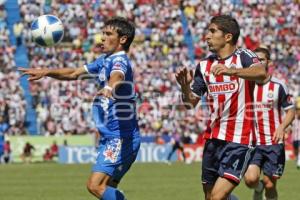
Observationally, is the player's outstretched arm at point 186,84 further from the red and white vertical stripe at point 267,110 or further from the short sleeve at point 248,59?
the red and white vertical stripe at point 267,110

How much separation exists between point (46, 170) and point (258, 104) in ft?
48.6

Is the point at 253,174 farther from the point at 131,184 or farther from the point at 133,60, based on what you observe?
the point at 133,60

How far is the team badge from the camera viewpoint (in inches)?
403

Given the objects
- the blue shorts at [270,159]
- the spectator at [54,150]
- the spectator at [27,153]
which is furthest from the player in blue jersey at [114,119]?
the spectator at [54,150]

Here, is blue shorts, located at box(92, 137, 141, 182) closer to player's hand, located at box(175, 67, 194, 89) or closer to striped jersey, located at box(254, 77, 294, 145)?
player's hand, located at box(175, 67, 194, 89)

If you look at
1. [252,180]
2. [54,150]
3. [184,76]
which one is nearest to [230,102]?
[184,76]

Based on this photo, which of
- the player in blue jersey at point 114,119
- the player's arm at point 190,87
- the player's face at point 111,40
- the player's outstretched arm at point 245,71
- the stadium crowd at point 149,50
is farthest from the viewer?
the stadium crowd at point 149,50

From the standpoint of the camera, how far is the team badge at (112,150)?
10234mm

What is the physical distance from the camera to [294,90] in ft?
123

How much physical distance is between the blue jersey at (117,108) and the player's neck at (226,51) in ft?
3.61

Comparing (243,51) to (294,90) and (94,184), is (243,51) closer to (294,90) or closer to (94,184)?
(94,184)

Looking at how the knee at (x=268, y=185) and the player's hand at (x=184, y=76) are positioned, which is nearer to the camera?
the player's hand at (x=184, y=76)

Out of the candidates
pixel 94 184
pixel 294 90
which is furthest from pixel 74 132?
pixel 94 184

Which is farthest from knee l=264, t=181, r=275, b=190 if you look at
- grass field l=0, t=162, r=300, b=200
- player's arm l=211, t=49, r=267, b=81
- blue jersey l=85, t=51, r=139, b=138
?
grass field l=0, t=162, r=300, b=200
